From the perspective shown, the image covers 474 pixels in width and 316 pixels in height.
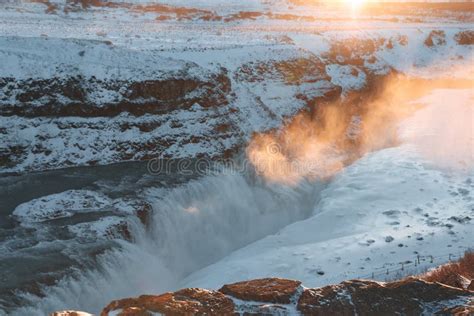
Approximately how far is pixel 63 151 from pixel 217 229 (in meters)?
7.59

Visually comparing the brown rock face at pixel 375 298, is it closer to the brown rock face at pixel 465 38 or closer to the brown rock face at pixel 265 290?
the brown rock face at pixel 265 290

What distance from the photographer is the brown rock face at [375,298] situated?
770 centimetres

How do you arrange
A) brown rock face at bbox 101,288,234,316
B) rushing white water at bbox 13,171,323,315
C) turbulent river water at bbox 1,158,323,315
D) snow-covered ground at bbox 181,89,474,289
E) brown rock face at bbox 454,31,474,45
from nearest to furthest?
brown rock face at bbox 101,288,234,316, turbulent river water at bbox 1,158,323,315, rushing white water at bbox 13,171,323,315, snow-covered ground at bbox 181,89,474,289, brown rock face at bbox 454,31,474,45

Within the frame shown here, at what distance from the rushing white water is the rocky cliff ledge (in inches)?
215

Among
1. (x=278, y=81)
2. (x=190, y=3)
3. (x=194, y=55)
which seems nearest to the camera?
(x=194, y=55)

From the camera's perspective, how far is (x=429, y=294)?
25.9 feet

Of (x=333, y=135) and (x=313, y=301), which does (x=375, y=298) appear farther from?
(x=333, y=135)

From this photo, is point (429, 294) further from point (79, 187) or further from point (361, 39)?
point (361, 39)

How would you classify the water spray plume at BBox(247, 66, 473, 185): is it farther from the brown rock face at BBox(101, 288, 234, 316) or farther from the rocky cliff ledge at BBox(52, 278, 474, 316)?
the brown rock face at BBox(101, 288, 234, 316)

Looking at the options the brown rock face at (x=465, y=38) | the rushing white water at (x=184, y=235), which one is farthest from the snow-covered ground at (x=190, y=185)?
the brown rock face at (x=465, y=38)

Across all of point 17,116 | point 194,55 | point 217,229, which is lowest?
point 217,229

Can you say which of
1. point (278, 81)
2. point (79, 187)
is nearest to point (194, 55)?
point (278, 81)

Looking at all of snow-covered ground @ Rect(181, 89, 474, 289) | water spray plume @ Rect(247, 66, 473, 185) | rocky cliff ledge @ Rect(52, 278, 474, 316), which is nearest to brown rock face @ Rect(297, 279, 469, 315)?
rocky cliff ledge @ Rect(52, 278, 474, 316)

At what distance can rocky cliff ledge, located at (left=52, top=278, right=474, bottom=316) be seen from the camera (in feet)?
24.9
